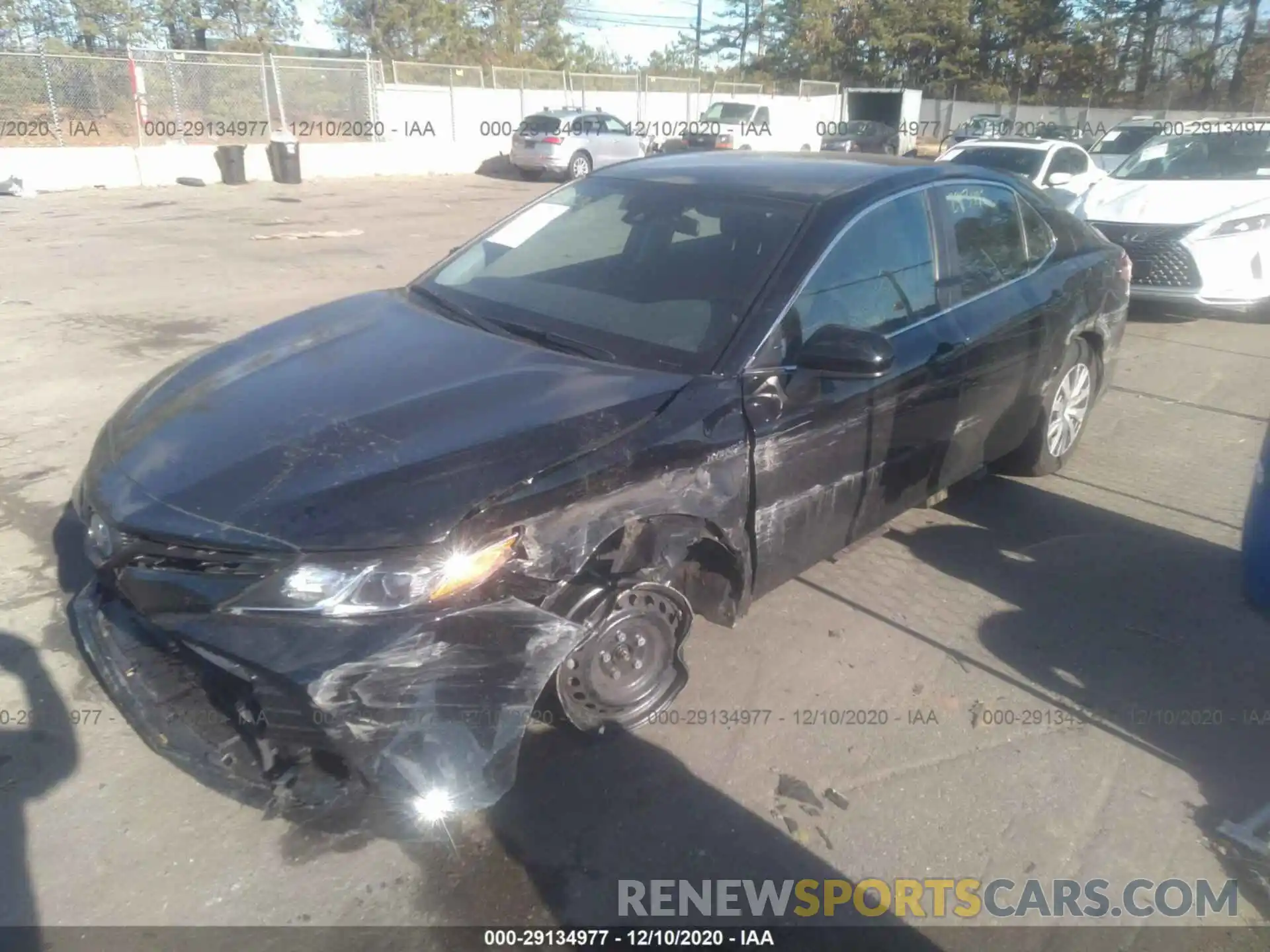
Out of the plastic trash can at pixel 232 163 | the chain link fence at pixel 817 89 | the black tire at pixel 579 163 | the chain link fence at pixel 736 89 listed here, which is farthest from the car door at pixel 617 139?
the chain link fence at pixel 817 89

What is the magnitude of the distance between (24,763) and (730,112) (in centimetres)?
2930

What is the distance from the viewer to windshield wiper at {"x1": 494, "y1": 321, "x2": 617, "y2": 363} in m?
3.27

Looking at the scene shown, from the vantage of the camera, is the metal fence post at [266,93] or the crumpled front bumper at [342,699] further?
the metal fence post at [266,93]

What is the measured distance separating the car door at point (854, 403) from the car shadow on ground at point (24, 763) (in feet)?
7.39

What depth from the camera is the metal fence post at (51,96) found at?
18000 millimetres

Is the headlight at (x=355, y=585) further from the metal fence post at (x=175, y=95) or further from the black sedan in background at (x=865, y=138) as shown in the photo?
the black sedan in background at (x=865, y=138)

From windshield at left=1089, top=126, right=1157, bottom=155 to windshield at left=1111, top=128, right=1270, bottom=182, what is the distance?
673cm

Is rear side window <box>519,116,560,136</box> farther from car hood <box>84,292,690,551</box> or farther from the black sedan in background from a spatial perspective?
car hood <box>84,292,690,551</box>

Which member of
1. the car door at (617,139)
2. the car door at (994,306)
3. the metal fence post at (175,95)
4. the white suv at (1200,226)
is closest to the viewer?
the car door at (994,306)

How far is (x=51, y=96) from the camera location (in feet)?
59.6

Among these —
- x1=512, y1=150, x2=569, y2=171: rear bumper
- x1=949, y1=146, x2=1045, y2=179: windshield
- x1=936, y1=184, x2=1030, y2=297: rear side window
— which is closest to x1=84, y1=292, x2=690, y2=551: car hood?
x1=936, y1=184, x2=1030, y2=297: rear side window

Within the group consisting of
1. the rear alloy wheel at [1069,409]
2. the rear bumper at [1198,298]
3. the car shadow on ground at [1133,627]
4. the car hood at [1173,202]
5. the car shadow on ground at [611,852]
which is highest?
the car hood at [1173,202]

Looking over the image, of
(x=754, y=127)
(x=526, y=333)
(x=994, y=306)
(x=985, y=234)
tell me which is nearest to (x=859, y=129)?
(x=754, y=127)

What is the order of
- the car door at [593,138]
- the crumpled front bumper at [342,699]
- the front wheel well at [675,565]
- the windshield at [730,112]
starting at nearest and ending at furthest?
the crumpled front bumper at [342,699] < the front wheel well at [675,565] < the car door at [593,138] < the windshield at [730,112]
